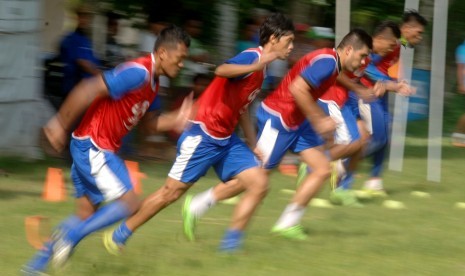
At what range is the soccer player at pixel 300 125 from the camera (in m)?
7.73

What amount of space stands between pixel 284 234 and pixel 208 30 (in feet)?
19.6

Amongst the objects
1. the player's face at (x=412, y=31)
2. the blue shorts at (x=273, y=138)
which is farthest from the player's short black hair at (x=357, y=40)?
the player's face at (x=412, y=31)

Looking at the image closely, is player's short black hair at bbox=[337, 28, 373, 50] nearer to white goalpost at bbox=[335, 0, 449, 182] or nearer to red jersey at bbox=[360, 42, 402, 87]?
red jersey at bbox=[360, 42, 402, 87]

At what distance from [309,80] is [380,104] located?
8.89 ft

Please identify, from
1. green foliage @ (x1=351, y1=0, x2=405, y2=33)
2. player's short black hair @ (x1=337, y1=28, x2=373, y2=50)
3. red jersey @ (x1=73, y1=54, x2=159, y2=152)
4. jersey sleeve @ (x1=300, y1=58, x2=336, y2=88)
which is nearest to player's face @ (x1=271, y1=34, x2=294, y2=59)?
jersey sleeve @ (x1=300, y1=58, x2=336, y2=88)

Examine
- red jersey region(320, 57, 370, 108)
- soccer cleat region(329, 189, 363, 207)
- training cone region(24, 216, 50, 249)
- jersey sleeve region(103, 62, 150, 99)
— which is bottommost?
soccer cleat region(329, 189, 363, 207)

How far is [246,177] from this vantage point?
24.3ft

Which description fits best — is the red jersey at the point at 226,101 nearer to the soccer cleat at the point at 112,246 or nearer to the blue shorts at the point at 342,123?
the soccer cleat at the point at 112,246

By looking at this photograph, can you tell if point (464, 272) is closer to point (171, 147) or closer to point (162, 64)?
point (162, 64)

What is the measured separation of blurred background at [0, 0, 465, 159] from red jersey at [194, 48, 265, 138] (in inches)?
189

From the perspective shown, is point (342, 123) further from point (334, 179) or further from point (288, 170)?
point (288, 170)

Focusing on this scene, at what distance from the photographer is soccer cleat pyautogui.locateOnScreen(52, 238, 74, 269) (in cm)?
639

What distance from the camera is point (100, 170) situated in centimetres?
659

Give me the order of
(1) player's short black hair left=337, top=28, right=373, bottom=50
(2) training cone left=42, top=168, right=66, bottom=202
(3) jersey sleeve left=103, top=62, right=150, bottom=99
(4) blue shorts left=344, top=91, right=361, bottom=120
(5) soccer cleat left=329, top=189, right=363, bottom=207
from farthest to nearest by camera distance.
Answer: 1. (4) blue shorts left=344, top=91, right=361, bottom=120
2. (5) soccer cleat left=329, top=189, right=363, bottom=207
3. (2) training cone left=42, top=168, right=66, bottom=202
4. (1) player's short black hair left=337, top=28, right=373, bottom=50
5. (3) jersey sleeve left=103, top=62, right=150, bottom=99
